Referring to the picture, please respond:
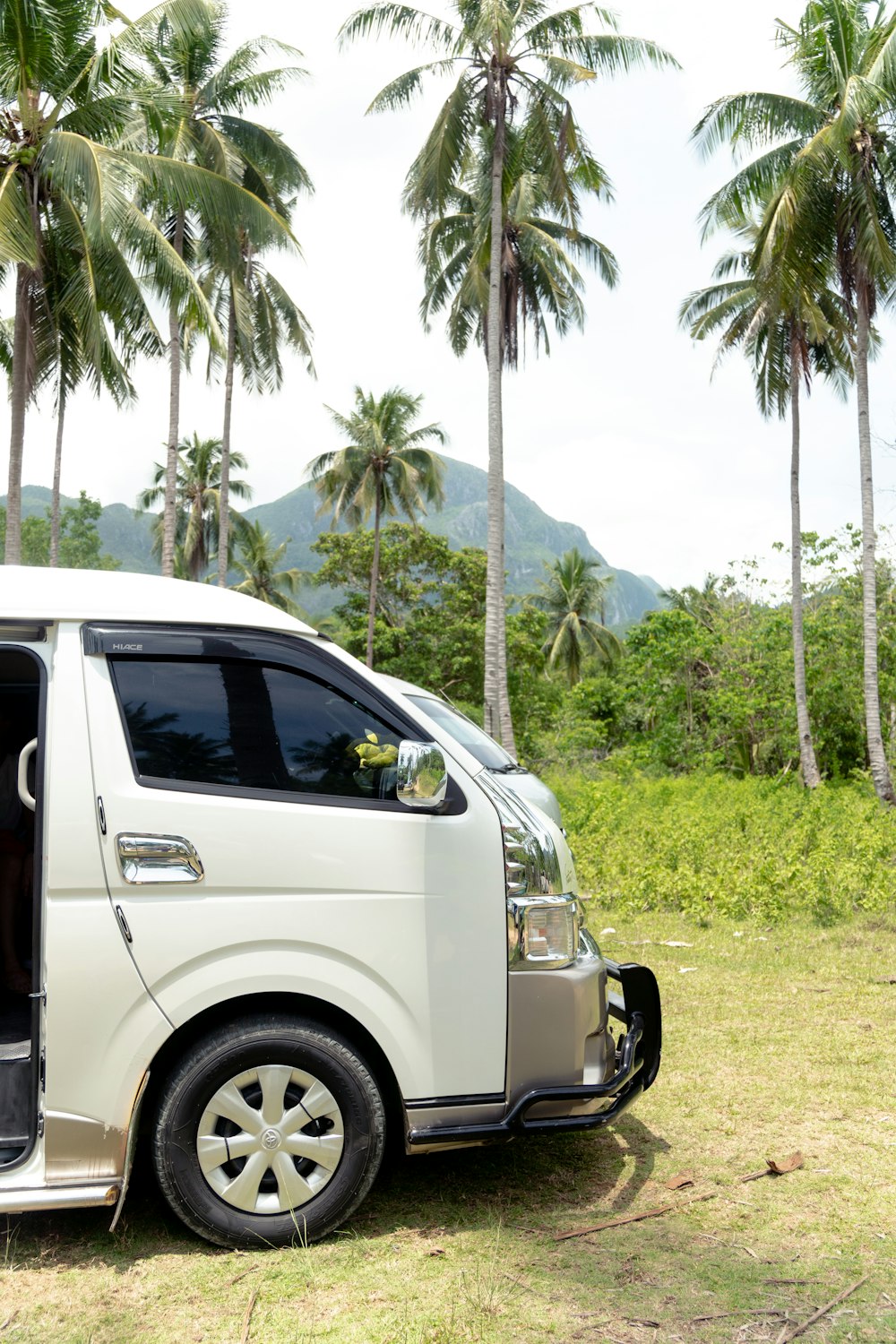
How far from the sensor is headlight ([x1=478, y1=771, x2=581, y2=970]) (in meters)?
3.66

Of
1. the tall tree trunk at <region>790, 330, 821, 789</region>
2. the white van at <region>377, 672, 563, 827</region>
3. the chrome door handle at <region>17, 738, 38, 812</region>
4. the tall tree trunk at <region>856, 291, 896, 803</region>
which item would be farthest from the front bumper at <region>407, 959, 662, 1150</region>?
the tall tree trunk at <region>790, 330, 821, 789</region>

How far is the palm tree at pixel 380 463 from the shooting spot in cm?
3919

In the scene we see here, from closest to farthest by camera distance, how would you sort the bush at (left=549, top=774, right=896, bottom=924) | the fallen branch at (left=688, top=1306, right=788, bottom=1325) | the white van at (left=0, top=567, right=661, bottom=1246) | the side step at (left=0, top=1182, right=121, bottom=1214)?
the fallen branch at (left=688, top=1306, right=788, bottom=1325)
the side step at (left=0, top=1182, right=121, bottom=1214)
the white van at (left=0, top=567, right=661, bottom=1246)
the bush at (left=549, top=774, right=896, bottom=924)

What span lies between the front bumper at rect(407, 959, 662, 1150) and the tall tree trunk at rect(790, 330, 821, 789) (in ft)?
65.6

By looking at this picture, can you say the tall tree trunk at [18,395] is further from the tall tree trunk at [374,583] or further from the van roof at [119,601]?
the tall tree trunk at [374,583]

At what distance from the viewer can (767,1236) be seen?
145 inches

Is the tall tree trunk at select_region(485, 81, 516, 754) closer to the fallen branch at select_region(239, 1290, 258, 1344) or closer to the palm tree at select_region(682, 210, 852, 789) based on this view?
the palm tree at select_region(682, 210, 852, 789)

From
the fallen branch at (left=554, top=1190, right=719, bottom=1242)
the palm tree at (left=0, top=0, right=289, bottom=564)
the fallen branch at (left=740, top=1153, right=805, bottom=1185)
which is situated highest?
the palm tree at (left=0, top=0, right=289, bottom=564)

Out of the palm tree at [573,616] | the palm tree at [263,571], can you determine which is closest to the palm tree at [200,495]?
the palm tree at [263,571]

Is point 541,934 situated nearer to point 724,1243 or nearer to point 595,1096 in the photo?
point 595,1096

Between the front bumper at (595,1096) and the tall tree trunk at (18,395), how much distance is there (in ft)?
46.1

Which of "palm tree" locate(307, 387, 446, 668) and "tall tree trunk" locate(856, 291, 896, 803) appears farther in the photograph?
"palm tree" locate(307, 387, 446, 668)

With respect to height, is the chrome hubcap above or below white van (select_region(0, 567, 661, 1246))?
→ below

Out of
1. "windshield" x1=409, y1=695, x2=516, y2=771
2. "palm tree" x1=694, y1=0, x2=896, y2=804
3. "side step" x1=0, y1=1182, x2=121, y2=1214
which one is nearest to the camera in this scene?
"side step" x1=0, y1=1182, x2=121, y2=1214
